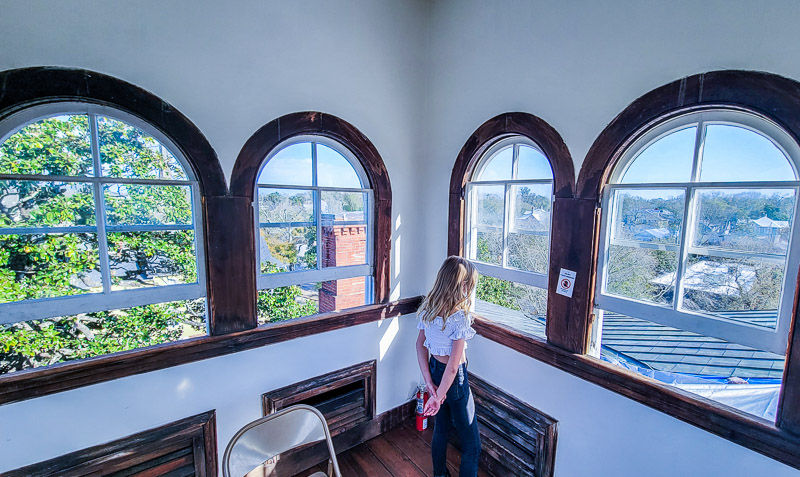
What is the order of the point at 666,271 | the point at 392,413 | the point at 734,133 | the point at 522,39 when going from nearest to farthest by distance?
1. the point at 734,133
2. the point at 666,271
3. the point at 522,39
4. the point at 392,413

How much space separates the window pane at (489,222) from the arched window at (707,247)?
661 mm

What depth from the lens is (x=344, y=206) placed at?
8.01ft

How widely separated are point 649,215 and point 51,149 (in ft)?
9.22

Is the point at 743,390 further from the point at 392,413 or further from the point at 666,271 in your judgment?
the point at 392,413

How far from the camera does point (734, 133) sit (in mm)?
1443

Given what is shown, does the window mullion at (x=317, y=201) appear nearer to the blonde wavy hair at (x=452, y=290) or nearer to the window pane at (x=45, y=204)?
the blonde wavy hair at (x=452, y=290)

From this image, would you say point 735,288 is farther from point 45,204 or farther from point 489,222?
point 45,204

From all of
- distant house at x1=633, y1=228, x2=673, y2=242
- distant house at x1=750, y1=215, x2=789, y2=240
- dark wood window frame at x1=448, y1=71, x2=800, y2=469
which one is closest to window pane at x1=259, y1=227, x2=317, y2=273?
dark wood window frame at x1=448, y1=71, x2=800, y2=469

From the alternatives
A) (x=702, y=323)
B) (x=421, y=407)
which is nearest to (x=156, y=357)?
(x=421, y=407)

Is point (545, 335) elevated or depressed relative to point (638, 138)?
depressed

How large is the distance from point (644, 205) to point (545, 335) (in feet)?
3.02

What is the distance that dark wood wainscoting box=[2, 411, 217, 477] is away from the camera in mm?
1622

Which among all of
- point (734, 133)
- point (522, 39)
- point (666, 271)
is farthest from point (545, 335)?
point (522, 39)

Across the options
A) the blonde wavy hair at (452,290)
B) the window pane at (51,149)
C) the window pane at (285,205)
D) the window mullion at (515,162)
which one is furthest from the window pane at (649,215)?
the window pane at (51,149)
